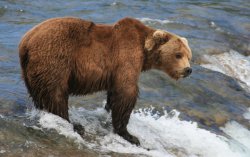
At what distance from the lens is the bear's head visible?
6.90 meters

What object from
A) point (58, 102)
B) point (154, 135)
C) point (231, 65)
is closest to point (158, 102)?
point (154, 135)

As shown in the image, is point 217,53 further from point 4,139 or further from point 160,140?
point 4,139

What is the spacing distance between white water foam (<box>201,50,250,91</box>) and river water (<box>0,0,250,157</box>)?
23mm

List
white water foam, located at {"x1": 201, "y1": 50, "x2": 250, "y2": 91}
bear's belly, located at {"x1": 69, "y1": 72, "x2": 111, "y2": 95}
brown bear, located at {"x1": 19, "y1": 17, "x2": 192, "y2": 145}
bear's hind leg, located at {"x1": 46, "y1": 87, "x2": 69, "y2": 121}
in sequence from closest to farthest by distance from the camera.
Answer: brown bear, located at {"x1": 19, "y1": 17, "x2": 192, "y2": 145}, bear's hind leg, located at {"x1": 46, "y1": 87, "x2": 69, "y2": 121}, bear's belly, located at {"x1": 69, "y1": 72, "x2": 111, "y2": 95}, white water foam, located at {"x1": 201, "y1": 50, "x2": 250, "y2": 91}

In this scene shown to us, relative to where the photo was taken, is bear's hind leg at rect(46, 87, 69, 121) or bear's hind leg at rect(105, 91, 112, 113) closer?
bear's hind leg at rect(46, 87, 69, 121)

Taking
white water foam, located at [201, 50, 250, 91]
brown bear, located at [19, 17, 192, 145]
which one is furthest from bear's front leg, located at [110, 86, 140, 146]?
white water foam, located at [201, 50, 250, 91]

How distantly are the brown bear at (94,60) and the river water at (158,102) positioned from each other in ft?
1.12

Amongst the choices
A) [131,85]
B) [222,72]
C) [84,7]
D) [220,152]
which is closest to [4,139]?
[131,85]

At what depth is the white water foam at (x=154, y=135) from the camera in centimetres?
657

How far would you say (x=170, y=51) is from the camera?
275 inches

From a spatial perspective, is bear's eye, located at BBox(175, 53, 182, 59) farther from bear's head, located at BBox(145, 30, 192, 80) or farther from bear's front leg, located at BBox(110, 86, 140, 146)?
bear's front leg, located at BBox(110, 86, 140, 146)

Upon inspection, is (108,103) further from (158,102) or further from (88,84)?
(158,102)

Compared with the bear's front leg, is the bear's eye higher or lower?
higher

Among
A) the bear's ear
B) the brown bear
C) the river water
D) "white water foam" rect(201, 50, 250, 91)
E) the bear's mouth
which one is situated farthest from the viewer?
"white water foam" rect(201, 50, 250, 91)
